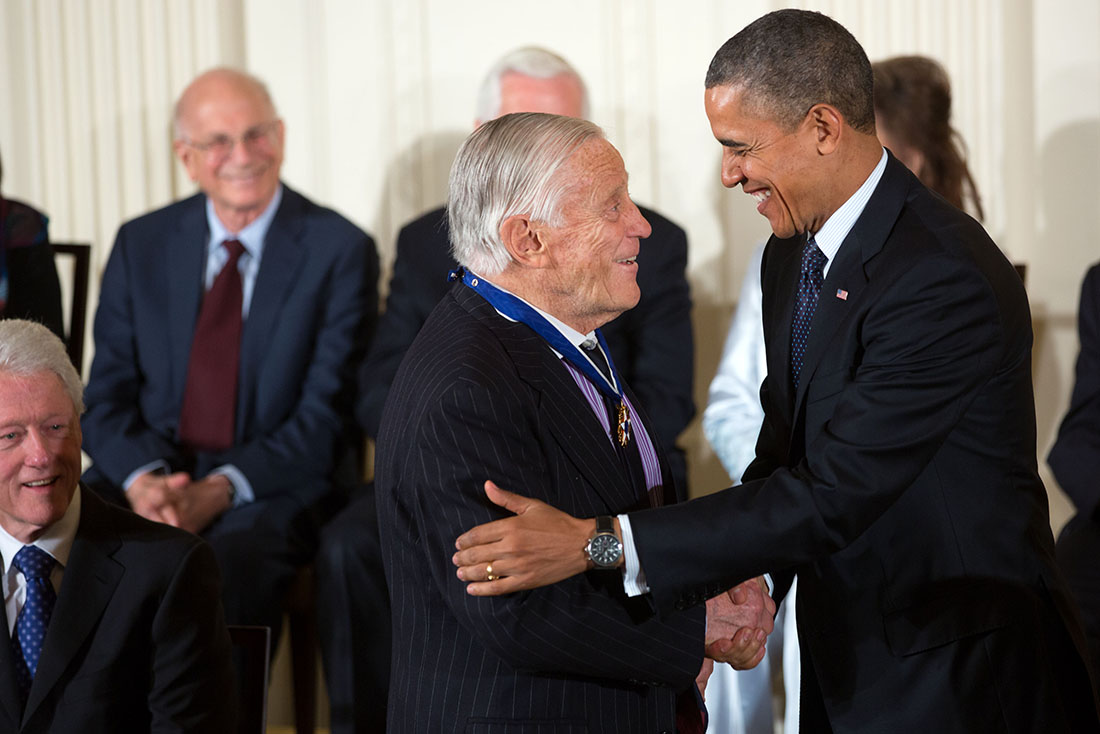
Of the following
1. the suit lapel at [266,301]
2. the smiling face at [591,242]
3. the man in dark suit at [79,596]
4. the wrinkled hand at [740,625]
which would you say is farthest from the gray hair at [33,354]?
the suit lapel at [266,301]

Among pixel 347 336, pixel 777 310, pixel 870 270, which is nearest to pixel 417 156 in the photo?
pixel 347 336

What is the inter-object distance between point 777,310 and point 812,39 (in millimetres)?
552

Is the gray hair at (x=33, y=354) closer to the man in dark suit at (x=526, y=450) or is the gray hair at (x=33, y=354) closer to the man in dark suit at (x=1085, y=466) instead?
→ the man in dark suit at (x=526, y=450)

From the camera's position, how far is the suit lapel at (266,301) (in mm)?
4113

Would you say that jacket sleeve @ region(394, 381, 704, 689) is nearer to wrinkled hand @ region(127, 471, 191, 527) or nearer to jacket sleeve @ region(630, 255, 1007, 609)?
jacket sleeve @ region(630, 255, 1007, 609)

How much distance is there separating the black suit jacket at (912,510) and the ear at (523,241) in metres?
0.45

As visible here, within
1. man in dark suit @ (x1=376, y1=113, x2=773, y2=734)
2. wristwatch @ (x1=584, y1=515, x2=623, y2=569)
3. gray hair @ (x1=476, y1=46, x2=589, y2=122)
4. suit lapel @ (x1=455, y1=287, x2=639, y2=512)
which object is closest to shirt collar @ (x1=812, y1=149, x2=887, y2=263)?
man in dark suit @ (x1=376, y1=113, x2=773, y2=734)

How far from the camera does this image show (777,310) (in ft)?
8.43

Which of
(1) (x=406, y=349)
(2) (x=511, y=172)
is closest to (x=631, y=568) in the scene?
(2) (x=511, y=172)

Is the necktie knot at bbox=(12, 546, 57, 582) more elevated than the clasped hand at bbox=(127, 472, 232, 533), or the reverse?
the necktie knot at bbox=(12, 546, 57, 582)

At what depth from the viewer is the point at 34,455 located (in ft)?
8.16

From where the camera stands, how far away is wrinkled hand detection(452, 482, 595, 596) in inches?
73.0

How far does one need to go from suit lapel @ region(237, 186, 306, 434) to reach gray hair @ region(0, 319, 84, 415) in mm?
1521

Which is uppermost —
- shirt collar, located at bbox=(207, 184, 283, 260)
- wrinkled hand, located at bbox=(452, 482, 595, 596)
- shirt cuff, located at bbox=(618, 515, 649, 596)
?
shirt collar, located at bbox=(207, 184, 283, 260)
